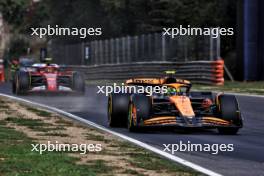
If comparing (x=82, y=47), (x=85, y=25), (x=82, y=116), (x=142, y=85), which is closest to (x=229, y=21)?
(x=82, y=47)

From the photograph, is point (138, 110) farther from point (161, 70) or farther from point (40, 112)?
point (161, 70)

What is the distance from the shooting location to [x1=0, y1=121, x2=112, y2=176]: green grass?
27.8 feet

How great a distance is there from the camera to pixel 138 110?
13398 millimetres

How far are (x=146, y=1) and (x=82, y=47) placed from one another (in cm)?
741

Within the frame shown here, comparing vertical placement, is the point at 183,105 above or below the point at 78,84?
above

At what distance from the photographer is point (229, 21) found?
4331 cm

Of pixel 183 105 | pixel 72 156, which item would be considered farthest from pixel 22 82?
pixel 72 156

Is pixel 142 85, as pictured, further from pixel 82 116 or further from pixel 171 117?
pixel 82 116

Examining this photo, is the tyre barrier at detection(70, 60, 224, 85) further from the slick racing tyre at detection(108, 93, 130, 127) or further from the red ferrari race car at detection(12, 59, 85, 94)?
the slick racing tyre at detection(108, 93, 130, 127)
